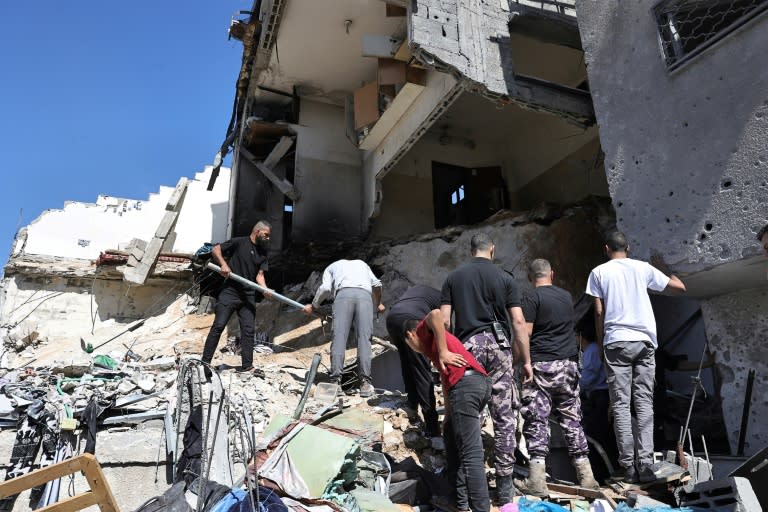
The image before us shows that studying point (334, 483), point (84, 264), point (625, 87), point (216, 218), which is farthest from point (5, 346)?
point (625, 87)

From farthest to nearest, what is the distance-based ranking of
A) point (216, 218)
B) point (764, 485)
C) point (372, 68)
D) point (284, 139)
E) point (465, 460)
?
point (216, 218) → point (284, 139) → point (372, 68) → point (465, 460) → point (764, 485)

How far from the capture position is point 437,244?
8.78 metres

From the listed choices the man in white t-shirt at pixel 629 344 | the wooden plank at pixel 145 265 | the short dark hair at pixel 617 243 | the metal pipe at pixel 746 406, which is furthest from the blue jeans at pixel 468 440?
the wooden plank at pixel 145 265

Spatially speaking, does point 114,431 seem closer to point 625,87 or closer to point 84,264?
point 625,87

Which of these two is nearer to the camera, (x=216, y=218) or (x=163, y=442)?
(x=163, y=442)

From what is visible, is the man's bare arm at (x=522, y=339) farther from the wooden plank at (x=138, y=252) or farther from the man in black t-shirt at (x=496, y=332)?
the wooden plank at (x=138, y=252)

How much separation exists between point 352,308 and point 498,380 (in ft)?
7.40

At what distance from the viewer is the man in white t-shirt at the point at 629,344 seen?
3.62m

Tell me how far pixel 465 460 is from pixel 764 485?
5.10 feet

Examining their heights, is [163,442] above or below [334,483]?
above

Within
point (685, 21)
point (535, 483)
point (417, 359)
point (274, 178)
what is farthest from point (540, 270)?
point (274, 178)

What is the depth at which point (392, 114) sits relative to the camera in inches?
381

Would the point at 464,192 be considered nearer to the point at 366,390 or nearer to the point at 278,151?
the point at 278,151

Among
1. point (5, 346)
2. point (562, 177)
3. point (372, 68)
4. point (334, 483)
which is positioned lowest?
point (334, 483)
